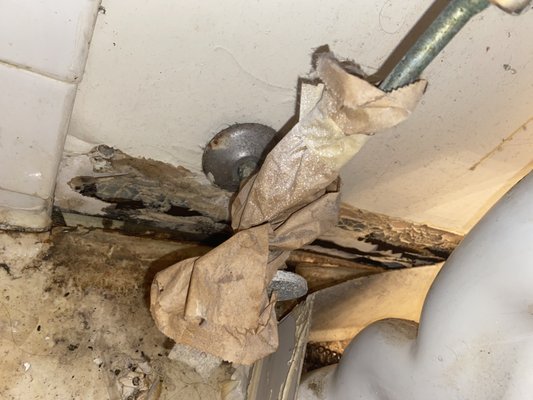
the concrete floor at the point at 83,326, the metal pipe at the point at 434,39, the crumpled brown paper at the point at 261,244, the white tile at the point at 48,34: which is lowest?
the concrete floor at the point at 83,326

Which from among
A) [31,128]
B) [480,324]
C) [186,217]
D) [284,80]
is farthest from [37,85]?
[480,324]

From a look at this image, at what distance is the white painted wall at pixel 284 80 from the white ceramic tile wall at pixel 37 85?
1.3 inches

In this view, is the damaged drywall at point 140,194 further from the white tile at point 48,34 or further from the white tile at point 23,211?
the white tile at point 48,34

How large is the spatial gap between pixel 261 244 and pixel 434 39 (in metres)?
0.36

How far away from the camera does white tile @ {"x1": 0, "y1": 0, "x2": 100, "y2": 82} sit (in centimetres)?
59

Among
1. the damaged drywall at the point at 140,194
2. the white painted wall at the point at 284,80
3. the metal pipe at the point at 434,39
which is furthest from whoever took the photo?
the damaged drywall at the point at 140,194

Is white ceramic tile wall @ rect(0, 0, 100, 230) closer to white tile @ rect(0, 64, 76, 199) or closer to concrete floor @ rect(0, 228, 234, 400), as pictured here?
white tile @ rect(0, 64, 76, 199)

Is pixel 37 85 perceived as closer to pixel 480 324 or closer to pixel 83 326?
pixel 83 326

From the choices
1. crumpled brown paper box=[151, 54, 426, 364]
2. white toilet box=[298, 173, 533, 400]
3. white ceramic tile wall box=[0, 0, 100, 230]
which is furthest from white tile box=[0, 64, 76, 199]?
white toilet box=[298, 173, 533, 400]

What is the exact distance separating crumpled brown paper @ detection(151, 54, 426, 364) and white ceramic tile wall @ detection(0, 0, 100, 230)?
0.93 feet

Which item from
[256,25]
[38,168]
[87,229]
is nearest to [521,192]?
[256,25]

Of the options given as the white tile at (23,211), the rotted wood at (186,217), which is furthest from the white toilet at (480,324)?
the white tile at (23,211)

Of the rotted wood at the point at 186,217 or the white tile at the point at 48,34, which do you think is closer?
the white tile at the point at 48,34

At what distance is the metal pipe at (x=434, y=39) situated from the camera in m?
0.52
